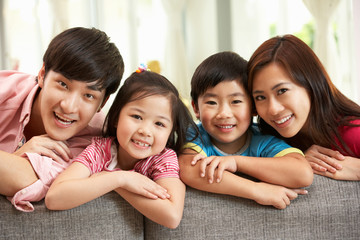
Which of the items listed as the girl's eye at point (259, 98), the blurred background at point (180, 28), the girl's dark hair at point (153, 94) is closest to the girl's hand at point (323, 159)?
the girl's eye at point (259, 98)

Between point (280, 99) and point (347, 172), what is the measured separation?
33 cm

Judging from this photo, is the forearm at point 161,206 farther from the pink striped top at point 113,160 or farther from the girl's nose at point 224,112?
the girl's nose at point 224,112

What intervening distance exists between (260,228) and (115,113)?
619 millimetres

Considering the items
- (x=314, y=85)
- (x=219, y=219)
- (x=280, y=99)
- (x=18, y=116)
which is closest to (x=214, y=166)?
(x=219, y=219)

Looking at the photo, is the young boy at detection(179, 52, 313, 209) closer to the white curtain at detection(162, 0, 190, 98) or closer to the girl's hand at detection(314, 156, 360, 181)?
the girl's hand at detection(314, 156, 360, 181)

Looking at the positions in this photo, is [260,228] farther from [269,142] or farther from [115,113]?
[115,113]

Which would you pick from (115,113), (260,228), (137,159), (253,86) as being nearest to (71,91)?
(115,113)

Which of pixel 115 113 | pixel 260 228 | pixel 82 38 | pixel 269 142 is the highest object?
pixel 82 38

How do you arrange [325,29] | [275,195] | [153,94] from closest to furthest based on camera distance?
[275,195]
[153,94]
[325,29]

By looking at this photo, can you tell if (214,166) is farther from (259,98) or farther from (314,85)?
(314,85)

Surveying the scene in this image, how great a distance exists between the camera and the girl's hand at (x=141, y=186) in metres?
1.03

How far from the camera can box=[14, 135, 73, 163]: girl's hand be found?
117cm

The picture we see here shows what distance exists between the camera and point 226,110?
4.29ft

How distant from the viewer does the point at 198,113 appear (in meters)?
1.45
